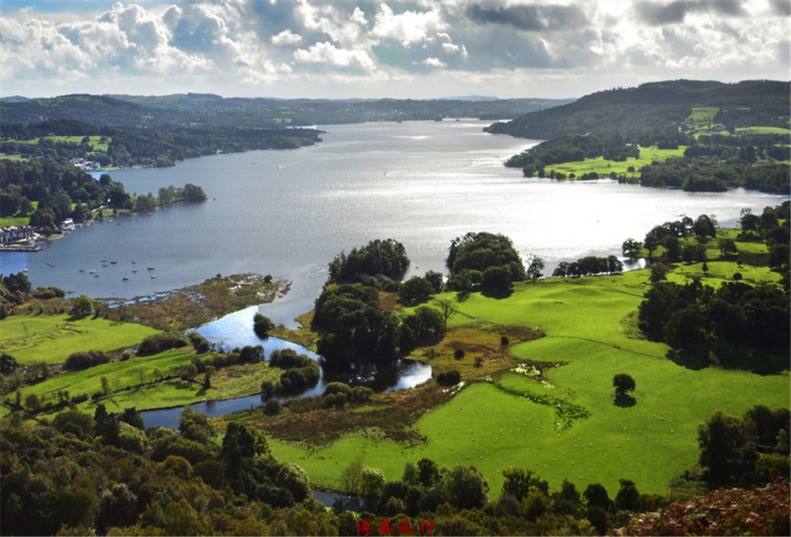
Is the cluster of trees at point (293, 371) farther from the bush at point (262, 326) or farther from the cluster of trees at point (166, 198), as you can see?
the cluster of trees at point (166, 198)

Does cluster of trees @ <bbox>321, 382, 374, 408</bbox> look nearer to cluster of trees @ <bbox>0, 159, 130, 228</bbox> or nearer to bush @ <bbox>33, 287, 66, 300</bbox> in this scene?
bush @ <bbox>33, 287, 66, 300</bbox>

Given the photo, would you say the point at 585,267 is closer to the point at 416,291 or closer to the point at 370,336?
the point at 416,291

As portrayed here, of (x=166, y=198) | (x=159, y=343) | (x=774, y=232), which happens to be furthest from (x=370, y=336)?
(x=166, y=198)

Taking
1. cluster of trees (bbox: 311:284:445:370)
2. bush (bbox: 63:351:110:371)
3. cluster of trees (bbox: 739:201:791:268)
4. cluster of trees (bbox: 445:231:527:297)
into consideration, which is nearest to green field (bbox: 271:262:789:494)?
cluster of trees (bbox: 311:284:445:370)

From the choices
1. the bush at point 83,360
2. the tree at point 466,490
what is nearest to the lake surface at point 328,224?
the bush at point 83,360

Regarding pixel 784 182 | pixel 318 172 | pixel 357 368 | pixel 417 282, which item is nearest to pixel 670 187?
pixel 784 182

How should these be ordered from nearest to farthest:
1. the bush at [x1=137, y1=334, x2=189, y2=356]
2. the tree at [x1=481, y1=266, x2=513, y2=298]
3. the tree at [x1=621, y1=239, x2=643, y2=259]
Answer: the bush at [x1=137, y1=334, x2=189, y2=356]
the tree at [x1=481, y1=266, x2=513, y2=298]
the tree at [x1=621, y1=239, x2=643, y2=259]

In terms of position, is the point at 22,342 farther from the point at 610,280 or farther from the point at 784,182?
the point at 784,182
